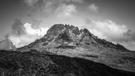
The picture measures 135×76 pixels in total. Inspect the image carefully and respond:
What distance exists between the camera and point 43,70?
7751 inches

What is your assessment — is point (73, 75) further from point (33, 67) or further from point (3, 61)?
point (3, 61)

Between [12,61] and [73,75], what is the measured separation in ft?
281

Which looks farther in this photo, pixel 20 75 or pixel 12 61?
pixel 12 61

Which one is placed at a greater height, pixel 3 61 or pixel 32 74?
pixel 3 61

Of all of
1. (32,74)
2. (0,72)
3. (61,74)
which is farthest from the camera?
(61,74)

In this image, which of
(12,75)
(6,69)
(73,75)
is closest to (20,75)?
(12,75)

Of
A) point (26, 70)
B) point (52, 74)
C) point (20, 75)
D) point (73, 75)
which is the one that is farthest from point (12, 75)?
point (73, 75)

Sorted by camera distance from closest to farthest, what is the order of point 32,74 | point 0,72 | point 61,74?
point 0,72 < point 32,74 < point 61,74

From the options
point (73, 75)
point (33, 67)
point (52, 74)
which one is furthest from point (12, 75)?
point (73, 75)

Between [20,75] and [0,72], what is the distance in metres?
23.0

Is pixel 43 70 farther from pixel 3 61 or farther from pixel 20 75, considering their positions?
pixel 3 61

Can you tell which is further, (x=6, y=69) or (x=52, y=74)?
(x=52, y=74)

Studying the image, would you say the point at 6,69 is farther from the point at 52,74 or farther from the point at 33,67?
the point at 52,74

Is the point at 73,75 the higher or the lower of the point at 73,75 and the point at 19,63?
the lower
